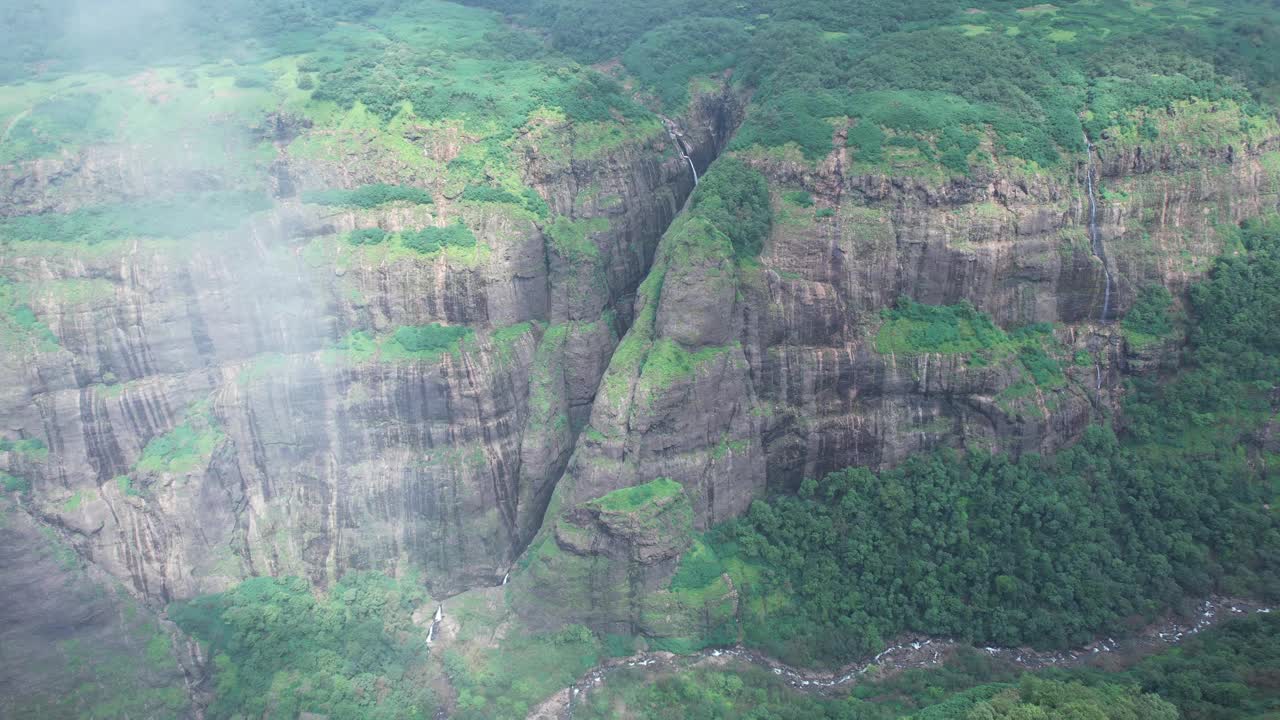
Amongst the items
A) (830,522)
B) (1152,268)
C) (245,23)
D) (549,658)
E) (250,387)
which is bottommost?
(549,658)

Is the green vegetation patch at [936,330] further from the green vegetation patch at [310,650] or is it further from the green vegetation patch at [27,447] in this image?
the green vegetation patch at [27,447]

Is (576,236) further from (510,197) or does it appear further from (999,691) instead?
(999,691)

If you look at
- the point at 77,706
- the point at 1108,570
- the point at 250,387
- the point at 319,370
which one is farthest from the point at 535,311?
the point at 1108,570

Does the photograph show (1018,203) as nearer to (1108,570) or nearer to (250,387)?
(1108,570)

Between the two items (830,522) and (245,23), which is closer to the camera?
(830,522)

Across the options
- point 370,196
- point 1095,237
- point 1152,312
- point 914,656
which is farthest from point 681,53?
point 914,656

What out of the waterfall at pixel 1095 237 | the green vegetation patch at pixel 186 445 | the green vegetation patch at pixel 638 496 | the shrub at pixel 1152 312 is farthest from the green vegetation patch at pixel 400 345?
the shrub at pixel 1152 312

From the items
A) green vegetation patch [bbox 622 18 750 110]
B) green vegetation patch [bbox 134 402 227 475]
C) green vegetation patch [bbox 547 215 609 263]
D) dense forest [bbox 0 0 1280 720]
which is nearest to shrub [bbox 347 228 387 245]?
dense forest [bbox 0 0 1280 720]
